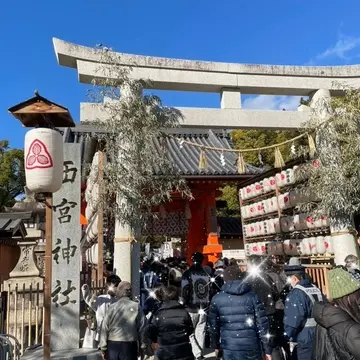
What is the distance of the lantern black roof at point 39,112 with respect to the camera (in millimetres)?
4731

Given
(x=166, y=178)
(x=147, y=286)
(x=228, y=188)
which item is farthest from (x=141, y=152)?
(x=228, y=188)

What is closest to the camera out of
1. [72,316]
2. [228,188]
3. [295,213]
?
[72,316]

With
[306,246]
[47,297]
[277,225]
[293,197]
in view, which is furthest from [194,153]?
[47,297]

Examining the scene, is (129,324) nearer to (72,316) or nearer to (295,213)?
(72,316)

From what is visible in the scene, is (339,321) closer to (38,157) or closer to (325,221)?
(38,157)

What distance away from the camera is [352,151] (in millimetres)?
7652

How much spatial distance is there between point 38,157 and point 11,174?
33776 millimetres

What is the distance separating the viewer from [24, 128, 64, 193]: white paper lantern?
4.53 metres

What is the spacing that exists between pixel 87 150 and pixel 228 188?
17.6m

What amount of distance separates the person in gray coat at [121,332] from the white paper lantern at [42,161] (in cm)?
163

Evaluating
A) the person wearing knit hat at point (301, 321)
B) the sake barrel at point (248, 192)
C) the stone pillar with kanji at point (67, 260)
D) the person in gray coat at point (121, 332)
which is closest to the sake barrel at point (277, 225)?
the sake barrel at point (248, 192)

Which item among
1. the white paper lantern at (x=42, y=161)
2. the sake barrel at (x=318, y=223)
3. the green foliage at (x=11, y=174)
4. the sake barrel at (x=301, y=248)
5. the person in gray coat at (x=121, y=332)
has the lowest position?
the person in gray coat at (x=121, y=332)

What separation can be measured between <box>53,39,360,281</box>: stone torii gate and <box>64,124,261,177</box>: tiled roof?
150cm

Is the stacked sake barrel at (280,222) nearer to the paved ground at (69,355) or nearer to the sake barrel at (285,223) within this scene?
the sake barrel at (285,223)
